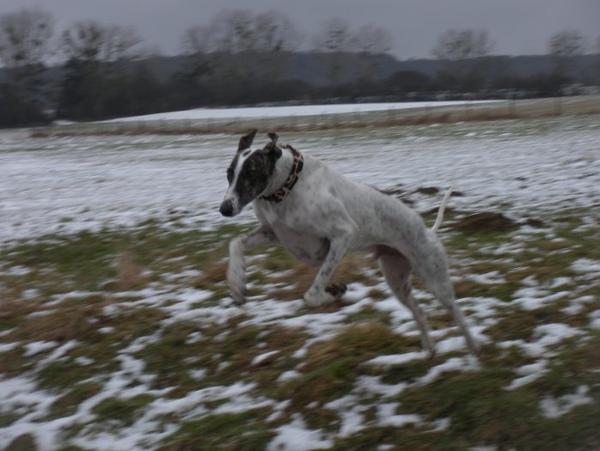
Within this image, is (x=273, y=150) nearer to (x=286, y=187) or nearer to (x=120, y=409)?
(x=286, y=187)

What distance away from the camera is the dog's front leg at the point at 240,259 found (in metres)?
4.95

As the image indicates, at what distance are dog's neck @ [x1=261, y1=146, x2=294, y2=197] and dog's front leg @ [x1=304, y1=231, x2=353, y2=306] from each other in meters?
0.48

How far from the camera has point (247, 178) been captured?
4.79m

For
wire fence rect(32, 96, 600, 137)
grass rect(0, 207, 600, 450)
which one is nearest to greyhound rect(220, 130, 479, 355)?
grass rect(0, 207, 600, 450)

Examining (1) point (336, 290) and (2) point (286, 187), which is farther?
(1) point (336, 290)

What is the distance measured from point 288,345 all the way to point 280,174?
1230 millimetres

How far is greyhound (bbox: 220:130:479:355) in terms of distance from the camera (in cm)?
485

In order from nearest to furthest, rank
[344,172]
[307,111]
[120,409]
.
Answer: [120,409] → [344,172] → [307,111]

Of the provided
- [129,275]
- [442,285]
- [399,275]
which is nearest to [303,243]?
[399,275]

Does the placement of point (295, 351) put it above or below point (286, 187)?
below

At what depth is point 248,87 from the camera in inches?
3081

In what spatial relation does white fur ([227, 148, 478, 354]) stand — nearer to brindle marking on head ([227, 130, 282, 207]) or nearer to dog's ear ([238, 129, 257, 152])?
brindle marking on head ([227, 130, 282, 207])

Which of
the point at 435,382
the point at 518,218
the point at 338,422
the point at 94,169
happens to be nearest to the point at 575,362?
the point at 435,382

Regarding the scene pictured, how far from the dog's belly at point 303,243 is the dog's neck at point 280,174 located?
0.23 metres
